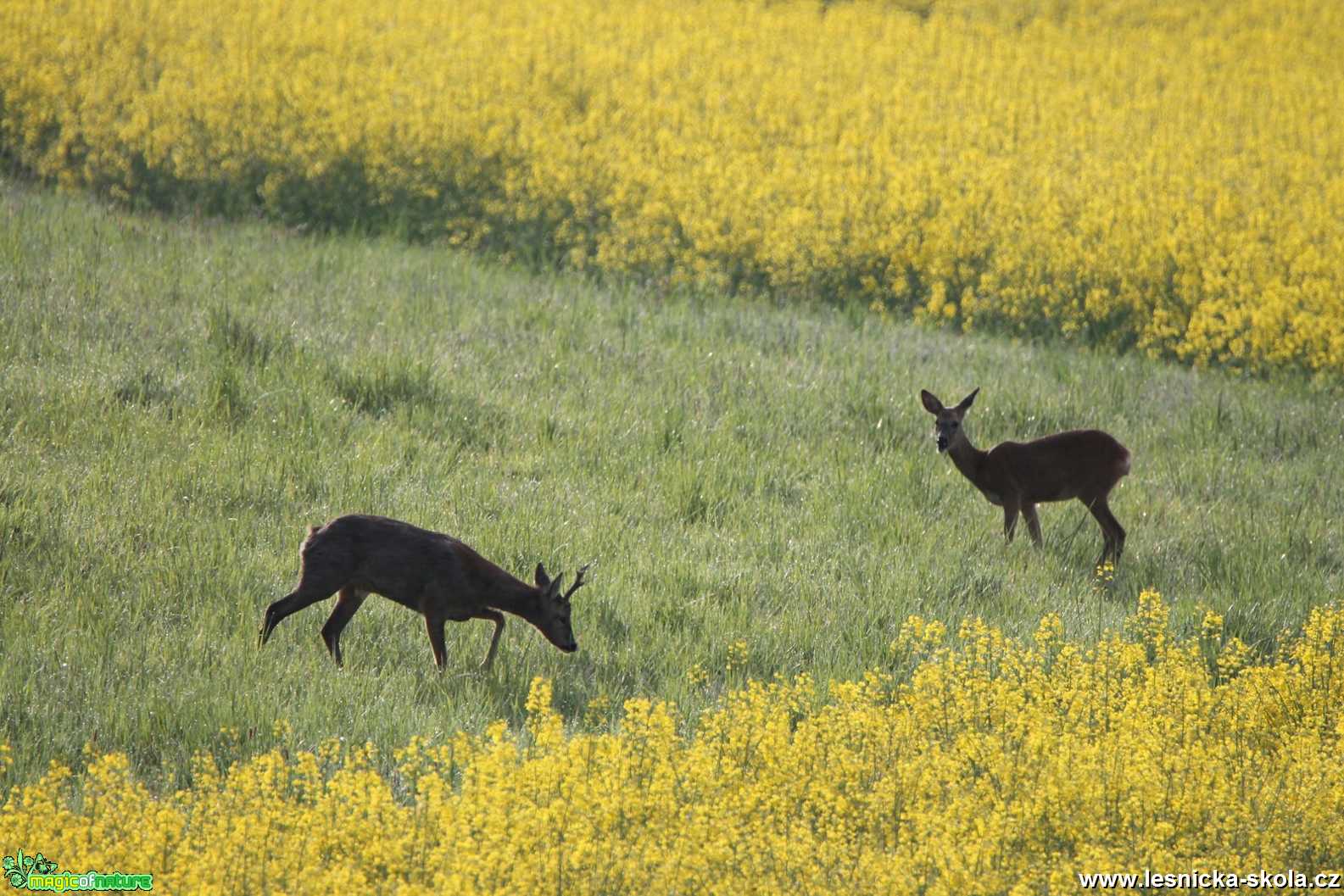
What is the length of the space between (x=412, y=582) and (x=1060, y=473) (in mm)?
4212

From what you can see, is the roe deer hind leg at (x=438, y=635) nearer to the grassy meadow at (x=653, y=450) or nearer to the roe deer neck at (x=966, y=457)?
the grassy meadow at (x=653, y=450)

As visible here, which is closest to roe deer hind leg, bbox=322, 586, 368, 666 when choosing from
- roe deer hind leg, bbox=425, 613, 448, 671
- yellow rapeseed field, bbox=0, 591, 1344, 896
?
roe deer hind leg, bbox=425, 613, 448, 671

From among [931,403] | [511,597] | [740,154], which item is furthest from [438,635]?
[740,154]

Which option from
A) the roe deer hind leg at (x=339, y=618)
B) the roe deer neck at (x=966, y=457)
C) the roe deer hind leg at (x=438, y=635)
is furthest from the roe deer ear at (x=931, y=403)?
the roe deer hind leg at (x=339, y=618)

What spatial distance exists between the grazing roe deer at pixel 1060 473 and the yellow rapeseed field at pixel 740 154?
5080 mm

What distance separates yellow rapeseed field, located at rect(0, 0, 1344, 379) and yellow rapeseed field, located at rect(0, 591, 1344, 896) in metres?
7.76

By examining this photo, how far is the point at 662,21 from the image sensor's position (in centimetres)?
2333

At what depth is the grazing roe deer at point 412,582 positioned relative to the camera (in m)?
6.84

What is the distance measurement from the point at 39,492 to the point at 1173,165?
554 inches

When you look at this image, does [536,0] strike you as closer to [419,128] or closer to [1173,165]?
[419,128]

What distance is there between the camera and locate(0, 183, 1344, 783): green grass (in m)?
6.95

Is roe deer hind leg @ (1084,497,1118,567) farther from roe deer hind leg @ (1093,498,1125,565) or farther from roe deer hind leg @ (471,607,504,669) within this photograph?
roe deer hind leg @ (471,607,504,669)

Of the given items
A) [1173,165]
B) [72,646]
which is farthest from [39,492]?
[1173,165]

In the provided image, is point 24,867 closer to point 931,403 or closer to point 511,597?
point 511,597
